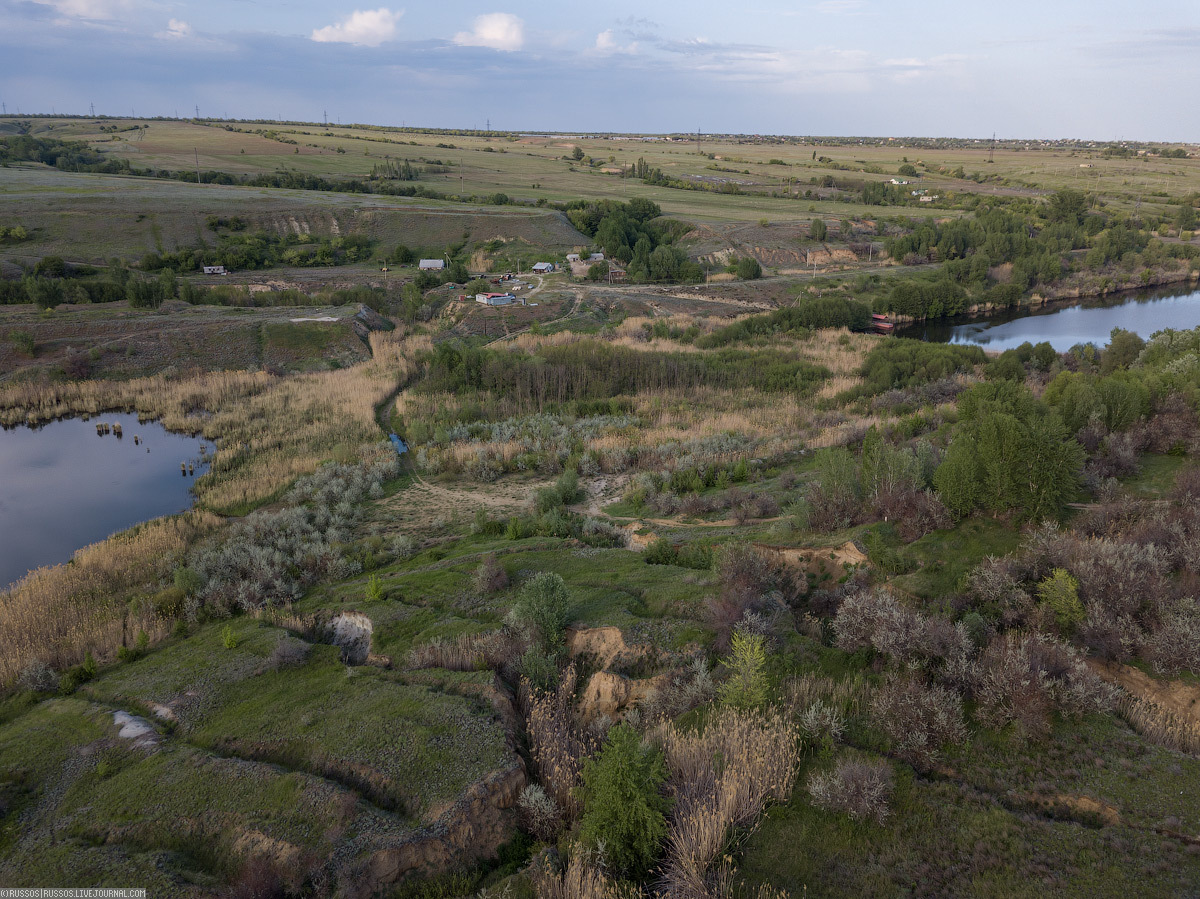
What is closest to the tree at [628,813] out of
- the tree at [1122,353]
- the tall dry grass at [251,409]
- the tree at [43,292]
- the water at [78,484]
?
the tall dry grass at [251,409]

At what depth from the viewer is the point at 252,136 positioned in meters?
121

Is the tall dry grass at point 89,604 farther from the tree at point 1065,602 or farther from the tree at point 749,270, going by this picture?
the tree at point 749,270

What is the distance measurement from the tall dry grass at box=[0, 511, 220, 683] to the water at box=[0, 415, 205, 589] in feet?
10.1

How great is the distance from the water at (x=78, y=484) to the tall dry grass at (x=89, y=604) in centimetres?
307

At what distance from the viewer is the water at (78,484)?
18859 mm

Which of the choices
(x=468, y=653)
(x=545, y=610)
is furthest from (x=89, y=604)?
(x=545, y=610)

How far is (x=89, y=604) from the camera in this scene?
13.2 m

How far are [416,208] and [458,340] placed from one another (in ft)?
→ 119

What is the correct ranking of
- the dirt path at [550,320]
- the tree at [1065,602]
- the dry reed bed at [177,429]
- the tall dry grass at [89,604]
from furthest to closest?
the dirt path at [550,320] < the dry reed bed at [177,429] < the tall dry grass at [89,604] < the tree at [1065,602]

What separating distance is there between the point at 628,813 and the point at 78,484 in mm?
25577

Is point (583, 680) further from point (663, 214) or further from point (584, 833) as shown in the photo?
point (663, 214)

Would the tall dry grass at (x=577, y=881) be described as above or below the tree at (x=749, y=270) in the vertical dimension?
below

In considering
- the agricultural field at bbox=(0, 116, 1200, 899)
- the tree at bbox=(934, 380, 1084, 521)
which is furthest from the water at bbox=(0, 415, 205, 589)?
the tree at bbox=(934, 380, 1084, 521)

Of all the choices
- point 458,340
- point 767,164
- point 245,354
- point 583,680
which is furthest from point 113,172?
point 767,164
